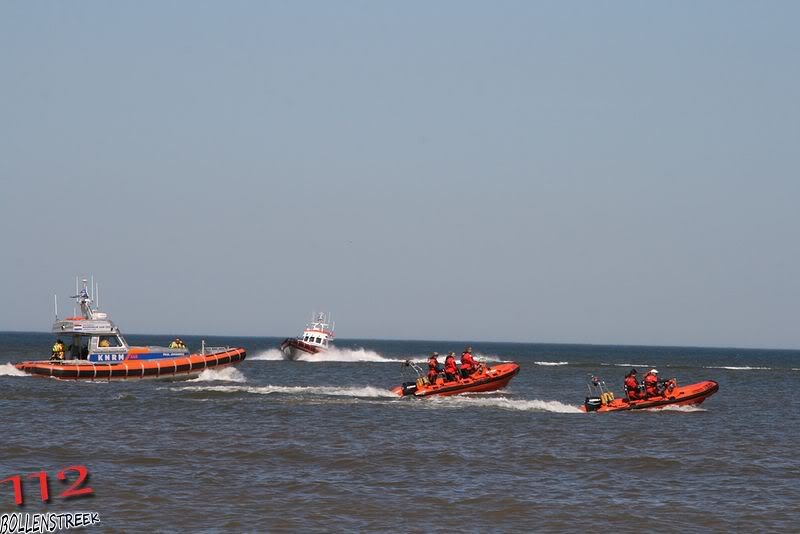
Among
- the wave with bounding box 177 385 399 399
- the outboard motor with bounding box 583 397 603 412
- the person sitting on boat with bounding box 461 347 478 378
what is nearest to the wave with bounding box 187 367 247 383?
the wave with bounding box 177 385 399 399

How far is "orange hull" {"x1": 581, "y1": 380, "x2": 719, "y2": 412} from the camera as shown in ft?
105

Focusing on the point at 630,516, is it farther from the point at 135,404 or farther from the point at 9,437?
the point at 135,404

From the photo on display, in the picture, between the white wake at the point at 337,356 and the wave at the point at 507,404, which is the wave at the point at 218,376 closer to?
the wave at the point at 507,404

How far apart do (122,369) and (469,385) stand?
46.5 feet

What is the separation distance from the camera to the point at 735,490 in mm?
18641

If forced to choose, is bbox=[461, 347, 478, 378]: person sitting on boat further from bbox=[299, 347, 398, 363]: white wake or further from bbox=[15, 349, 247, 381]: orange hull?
bbox=[299, 347, 398, 363]: white wake

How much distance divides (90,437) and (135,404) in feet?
27.8

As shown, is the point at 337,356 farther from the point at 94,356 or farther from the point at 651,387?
the point at 651,387

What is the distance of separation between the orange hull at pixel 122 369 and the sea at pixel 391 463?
3.40 meters

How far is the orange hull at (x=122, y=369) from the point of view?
3953cm

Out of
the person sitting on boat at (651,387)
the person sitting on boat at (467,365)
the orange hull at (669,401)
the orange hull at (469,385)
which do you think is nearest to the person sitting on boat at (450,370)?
the orange hull at (469,385)

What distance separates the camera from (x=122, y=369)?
40.2 metres

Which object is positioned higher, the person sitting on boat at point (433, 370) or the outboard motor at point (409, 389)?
the person sitting on boat at point (433, 370)

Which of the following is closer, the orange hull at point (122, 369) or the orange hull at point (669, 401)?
the orange hull at point (669, 401)
